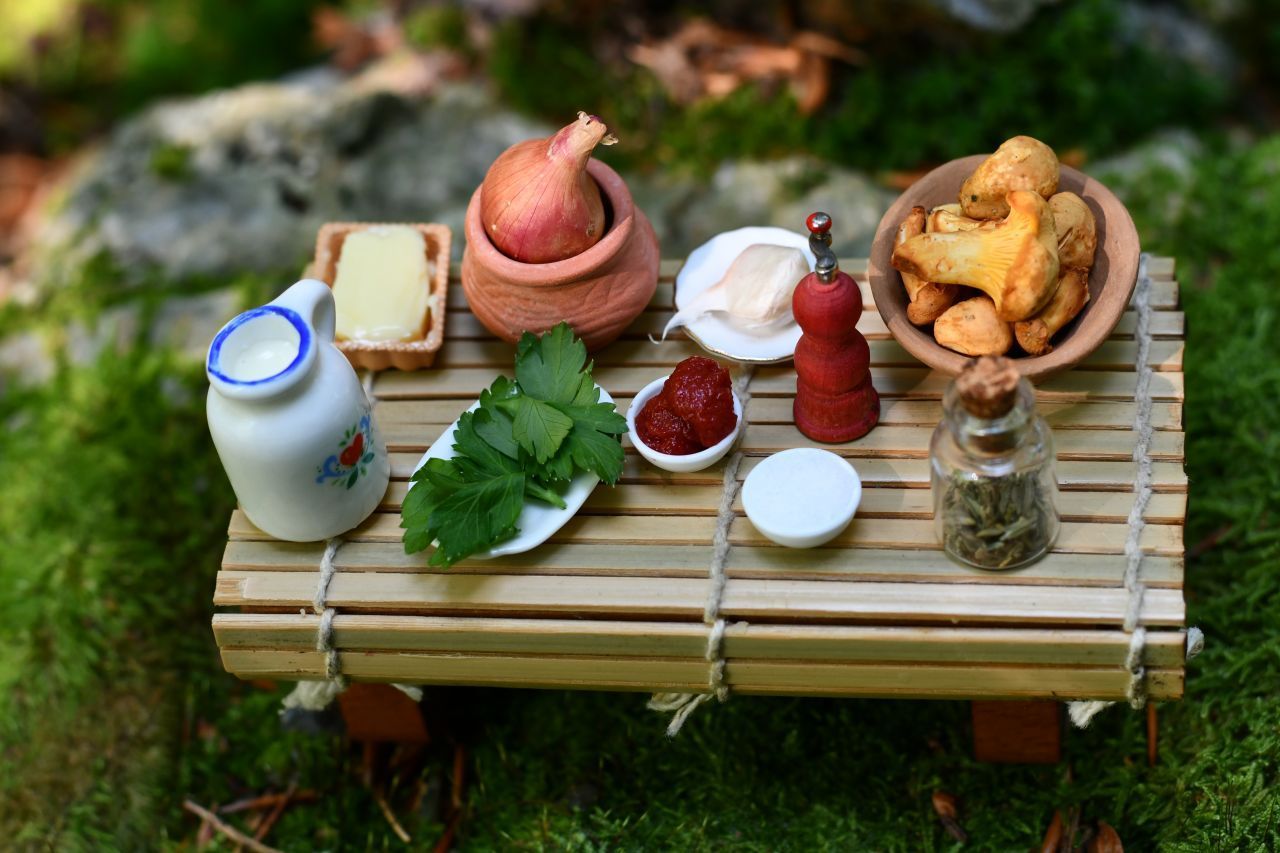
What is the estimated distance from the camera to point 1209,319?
352 centimetres

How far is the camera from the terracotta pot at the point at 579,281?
2621 mm

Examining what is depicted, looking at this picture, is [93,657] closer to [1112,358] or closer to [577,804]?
[577,804]

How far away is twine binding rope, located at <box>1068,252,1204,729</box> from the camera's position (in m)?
2.28

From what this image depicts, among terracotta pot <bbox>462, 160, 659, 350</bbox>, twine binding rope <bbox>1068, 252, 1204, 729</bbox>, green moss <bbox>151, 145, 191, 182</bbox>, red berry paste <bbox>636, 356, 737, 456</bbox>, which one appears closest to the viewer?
twine binding rope <bbox>1068, 252, 1204, 729</bbox>

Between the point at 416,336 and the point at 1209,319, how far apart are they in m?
2.08

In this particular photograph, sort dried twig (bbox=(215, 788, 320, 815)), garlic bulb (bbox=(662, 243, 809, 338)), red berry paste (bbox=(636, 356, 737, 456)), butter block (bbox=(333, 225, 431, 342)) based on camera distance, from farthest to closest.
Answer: dried twig (bbox=(215, 788, 320, 815)), butter block (bbox=(333, 225, 431, 342)), garlic bulb (bbox=(662, 243, 809, 338)), red berry paste (bbox=(636, 356, 737, 456))

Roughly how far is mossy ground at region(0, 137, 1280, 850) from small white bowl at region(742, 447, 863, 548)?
70cm

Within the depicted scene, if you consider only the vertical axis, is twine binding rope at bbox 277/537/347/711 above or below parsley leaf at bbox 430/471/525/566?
below

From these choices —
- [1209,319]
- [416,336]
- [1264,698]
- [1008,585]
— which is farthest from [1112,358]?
[416,336]

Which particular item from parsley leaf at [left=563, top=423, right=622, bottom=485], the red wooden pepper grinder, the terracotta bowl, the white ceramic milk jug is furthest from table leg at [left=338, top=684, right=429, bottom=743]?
the terracotta bowl

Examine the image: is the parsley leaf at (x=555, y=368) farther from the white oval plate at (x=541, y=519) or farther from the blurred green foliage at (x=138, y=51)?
the blurred green foliage at (x=138, y=51)

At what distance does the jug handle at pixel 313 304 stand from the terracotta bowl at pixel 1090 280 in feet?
3.37

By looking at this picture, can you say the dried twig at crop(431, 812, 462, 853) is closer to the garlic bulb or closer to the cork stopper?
the garlic bulb

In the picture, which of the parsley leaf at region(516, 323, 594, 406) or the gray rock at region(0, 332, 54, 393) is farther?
the gray rock at region(0, 332, 54, 393)
